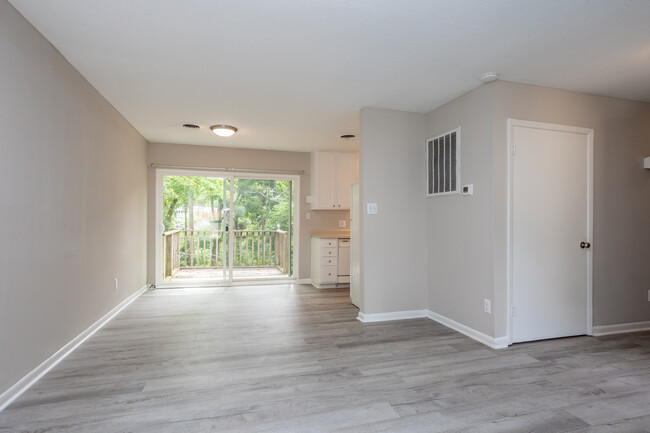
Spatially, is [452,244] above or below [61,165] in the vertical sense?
below

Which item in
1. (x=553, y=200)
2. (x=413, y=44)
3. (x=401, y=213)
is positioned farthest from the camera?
(x=401, y=213)

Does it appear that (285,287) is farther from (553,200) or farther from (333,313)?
(553,200)

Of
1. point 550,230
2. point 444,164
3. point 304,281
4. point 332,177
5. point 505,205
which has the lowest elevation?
point 304,281

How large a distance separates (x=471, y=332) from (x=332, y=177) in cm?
354

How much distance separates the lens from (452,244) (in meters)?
3.50

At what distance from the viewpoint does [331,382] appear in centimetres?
228

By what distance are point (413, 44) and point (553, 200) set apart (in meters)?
1.98

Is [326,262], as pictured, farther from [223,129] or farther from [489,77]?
[489,77]

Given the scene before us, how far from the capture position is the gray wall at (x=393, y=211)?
374 centimetres

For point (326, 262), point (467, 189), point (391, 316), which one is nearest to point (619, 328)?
point (467, 189)

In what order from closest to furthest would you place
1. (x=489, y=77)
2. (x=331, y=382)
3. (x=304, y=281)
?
(x=331, y=382) → (x=489, y=77) → (x=304, y=281)

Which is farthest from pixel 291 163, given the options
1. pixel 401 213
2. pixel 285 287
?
pixel 401 213

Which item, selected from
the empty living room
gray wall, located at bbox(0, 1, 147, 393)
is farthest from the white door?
gray wall, located at bbox(0, 1, 147, 393)

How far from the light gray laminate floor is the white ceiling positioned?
2.36m
